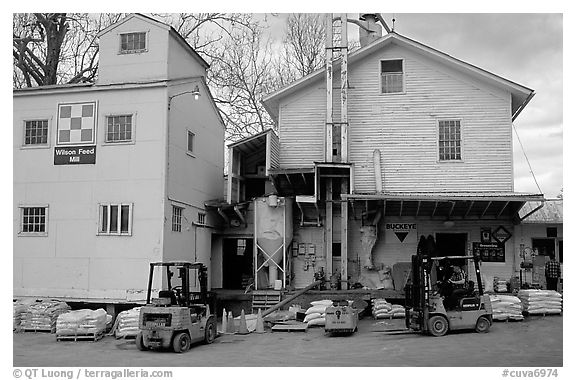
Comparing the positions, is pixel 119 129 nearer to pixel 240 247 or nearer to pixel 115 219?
pixel 115 219

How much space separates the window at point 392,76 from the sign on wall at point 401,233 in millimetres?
4425

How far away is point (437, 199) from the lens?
18953mm

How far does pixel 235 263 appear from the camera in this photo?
23.8 meters

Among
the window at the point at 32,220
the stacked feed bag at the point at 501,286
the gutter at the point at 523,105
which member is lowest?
the stacked feed bag at the point at 501,286

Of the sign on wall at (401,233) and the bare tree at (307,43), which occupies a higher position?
the bare tree at (307,43)

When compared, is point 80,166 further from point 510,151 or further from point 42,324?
point 510,151

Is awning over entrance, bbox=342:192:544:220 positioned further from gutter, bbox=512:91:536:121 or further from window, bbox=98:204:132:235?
window, bbox=98:204:132:235

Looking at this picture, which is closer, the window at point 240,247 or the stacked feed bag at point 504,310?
the stacked feed bag at point 504,310

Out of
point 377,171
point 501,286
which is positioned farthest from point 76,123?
point 501,286

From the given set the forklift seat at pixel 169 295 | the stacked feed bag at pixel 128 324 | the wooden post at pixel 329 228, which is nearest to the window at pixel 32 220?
the stacked feed bag at pixel 128 324

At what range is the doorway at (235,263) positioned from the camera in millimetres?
23312

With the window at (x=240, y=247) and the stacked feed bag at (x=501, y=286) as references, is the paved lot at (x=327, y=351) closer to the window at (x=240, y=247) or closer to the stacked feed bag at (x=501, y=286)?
the stacked feed bag at (x=501, y=286)

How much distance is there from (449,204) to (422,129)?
8.53 ft

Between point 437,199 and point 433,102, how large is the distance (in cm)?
368
